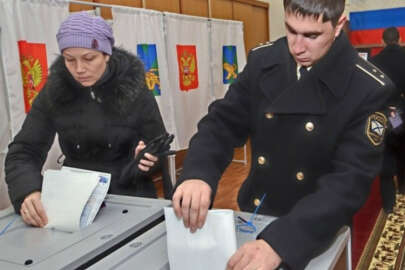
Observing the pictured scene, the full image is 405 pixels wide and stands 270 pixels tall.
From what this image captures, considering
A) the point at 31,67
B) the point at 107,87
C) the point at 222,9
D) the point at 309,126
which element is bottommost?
the point at 309,126

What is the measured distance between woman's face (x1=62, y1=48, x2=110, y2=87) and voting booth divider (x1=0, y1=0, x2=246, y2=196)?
0.87 metres

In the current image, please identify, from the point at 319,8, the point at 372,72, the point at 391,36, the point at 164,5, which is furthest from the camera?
the point at 164,5

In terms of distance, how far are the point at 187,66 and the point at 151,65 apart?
70 cm

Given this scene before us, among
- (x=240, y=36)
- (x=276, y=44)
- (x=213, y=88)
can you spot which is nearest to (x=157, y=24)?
(x=213, y=88)

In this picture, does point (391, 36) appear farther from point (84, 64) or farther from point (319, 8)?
point (319, 8)

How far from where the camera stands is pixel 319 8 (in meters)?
0.90

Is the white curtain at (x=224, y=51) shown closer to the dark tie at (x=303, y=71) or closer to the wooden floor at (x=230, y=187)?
the wooden floor at (x=230, y=187)

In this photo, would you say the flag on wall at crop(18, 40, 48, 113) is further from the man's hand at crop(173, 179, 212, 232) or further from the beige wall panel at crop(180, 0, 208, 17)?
the beige wall panel at crop(180, 0, 208, 17)

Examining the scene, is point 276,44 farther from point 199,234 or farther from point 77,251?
point 77,251

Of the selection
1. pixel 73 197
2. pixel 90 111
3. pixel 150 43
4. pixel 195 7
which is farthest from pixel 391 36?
pixel 73 197

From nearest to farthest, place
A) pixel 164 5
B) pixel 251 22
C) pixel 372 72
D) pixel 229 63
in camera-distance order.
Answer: pixel 372 72
pixel 164 5
pixel 229 63
pixel 251 22

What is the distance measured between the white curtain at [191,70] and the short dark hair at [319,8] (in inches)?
133

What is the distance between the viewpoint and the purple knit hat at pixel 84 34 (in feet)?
4.80

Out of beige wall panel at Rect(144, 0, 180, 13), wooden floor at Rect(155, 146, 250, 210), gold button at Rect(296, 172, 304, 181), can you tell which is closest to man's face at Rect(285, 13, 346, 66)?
gold button at Rect(296, 172, 304, 181)
